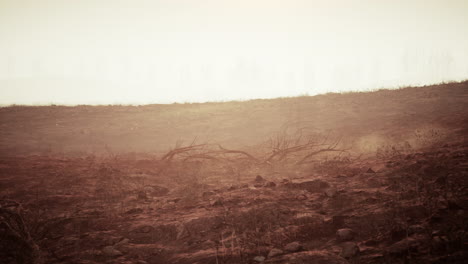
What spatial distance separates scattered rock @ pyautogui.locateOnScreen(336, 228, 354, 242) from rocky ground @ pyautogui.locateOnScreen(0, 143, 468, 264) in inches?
0.4

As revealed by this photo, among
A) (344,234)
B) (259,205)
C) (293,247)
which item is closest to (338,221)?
(344,234)

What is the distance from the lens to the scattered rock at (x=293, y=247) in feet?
10.1

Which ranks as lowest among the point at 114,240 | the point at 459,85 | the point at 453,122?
the point at 114,240

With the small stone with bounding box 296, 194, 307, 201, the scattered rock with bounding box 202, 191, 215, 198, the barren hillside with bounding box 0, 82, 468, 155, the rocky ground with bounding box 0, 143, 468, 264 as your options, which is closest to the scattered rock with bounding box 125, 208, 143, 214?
the rocky ground with bounding box 0, 143, 468, 264

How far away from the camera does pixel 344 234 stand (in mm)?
3199

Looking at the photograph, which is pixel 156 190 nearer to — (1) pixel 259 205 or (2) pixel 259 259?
(1) pixel 259 205

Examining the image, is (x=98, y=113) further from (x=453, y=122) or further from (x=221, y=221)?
(x=453, y=122)

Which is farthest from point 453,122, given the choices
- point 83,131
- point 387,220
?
point 83,131

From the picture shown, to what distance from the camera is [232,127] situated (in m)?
12.5

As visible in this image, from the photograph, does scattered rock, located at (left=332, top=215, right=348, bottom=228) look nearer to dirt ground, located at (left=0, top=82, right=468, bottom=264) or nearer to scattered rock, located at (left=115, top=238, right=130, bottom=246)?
dirt ground, located at (left=0, top=82, right=468, bottom=264)

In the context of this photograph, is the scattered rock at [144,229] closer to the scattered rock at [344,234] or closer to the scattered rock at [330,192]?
the scattered rock at [344,234]

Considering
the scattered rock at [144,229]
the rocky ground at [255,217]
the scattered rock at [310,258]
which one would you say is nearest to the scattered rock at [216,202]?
the rocky ground at [255,217]

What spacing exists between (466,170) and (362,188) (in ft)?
4.59

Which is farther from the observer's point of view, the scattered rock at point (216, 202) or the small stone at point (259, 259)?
the scattered rock at point (216, 202)
